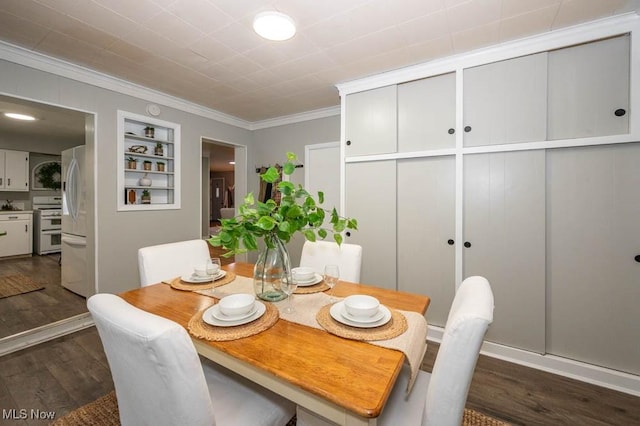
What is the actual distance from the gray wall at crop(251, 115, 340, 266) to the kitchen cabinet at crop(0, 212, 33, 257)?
478 centimetres

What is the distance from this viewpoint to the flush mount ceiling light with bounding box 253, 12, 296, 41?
1.74 meters

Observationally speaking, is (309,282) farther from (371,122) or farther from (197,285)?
(371,122)

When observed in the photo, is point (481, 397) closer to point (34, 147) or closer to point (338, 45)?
point (338, 45)

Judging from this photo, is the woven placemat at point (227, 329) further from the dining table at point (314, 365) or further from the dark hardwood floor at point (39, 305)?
the dark hardwood floor at point (39, 305)

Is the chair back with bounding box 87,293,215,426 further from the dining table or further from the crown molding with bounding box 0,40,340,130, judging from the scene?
the crown molding with bounding box 0,40,340,130

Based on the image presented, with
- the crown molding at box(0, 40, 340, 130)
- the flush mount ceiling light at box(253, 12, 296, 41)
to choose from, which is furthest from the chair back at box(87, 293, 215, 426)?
the crown molding at box(0, 40, 340, 130)

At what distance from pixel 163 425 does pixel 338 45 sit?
2.45m

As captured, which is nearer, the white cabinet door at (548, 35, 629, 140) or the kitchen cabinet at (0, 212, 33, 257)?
the white cabinet door at (548, 35, 629, 140)

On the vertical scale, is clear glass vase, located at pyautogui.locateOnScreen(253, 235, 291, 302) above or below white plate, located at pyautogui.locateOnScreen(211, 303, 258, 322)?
above

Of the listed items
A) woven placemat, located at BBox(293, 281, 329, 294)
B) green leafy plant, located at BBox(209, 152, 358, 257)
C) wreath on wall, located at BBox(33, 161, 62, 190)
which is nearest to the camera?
green leafy plant, located at BBox(209, 152, 358, 257)

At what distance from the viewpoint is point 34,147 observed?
5598 mm

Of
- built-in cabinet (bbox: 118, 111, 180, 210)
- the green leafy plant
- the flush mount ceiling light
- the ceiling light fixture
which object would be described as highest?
the ceiling light fixture

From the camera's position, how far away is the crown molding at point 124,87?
2219mm

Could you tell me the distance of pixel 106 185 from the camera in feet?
9.12
